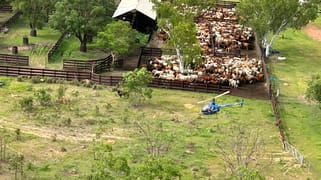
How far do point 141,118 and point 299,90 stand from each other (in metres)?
11.4

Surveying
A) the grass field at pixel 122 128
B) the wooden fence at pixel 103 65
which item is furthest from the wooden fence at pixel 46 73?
the wooden fence at pixel 103 65

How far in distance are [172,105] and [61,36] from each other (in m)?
15.1

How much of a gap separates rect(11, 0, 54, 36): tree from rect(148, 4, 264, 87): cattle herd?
9.62 metres

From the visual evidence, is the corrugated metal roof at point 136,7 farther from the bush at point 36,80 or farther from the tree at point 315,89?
the tree at point 315,89

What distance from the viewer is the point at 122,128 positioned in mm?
31438

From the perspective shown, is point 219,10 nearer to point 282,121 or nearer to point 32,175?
point 282,121

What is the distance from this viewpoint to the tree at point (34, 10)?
46.9m

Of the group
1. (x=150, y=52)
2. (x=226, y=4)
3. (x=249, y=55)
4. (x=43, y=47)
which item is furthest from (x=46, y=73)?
(x=226, y=4)

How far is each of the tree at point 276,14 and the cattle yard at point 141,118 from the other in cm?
240

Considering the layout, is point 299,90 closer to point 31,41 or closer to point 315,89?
point 315,89

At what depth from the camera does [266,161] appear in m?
28.2

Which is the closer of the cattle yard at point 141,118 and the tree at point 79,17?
the cattle yard at point 141,118

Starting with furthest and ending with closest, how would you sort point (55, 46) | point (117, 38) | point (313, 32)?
point (313, 32) < point (55, 46) < point (117, 38)

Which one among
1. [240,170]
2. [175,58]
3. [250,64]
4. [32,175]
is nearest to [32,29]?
[175,58]
